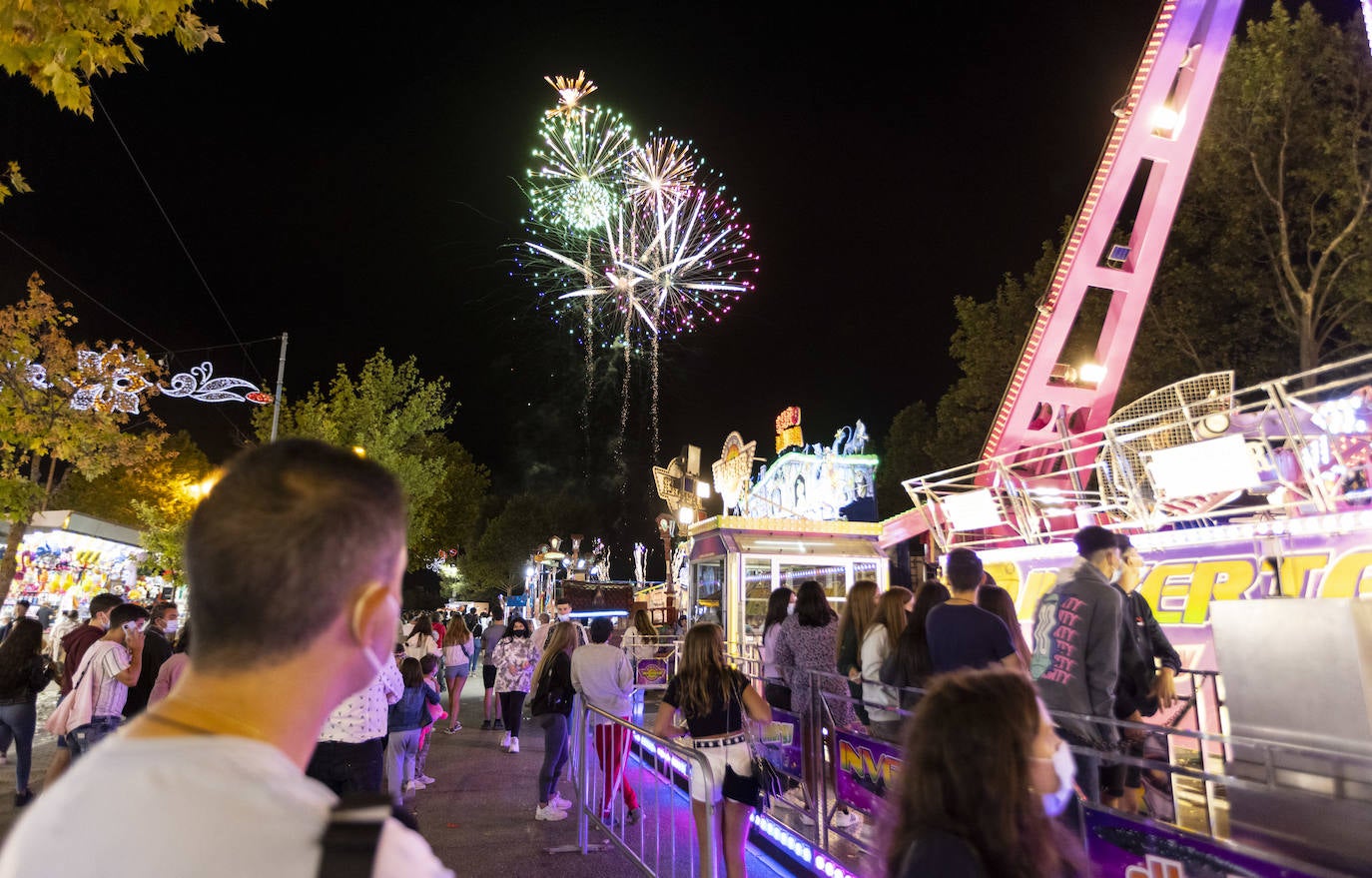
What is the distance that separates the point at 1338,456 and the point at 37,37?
10.5m

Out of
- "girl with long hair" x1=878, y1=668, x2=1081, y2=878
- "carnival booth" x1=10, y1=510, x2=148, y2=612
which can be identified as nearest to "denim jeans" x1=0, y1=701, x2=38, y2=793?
"girl with long hair" x1=878, y1=668, x2=1081, y2=878

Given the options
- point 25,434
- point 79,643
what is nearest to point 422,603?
point 25,434

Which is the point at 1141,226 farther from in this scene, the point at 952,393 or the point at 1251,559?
the point at 952,393

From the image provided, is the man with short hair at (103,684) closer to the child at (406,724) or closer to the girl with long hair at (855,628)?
the child at (406,724)

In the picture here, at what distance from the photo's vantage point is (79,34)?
5102 millimetres

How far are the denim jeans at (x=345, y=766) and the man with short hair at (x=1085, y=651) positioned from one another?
4079 millimetres

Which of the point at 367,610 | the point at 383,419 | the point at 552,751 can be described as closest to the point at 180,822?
the point at 367,610

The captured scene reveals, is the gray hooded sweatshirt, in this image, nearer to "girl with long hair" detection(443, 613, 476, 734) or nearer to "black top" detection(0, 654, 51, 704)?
"black top" detection(0, 654, 51, 704)

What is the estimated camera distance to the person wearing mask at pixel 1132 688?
461cm

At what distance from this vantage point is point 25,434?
13477 mm

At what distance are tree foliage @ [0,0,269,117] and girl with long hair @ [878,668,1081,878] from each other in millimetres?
6324

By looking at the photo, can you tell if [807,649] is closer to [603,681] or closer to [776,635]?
[776,635]

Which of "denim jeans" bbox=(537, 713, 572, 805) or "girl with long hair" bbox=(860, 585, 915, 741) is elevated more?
"girl with long hair" bbox=(860, 585, 915, 741)

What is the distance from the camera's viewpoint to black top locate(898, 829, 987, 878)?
177cm
